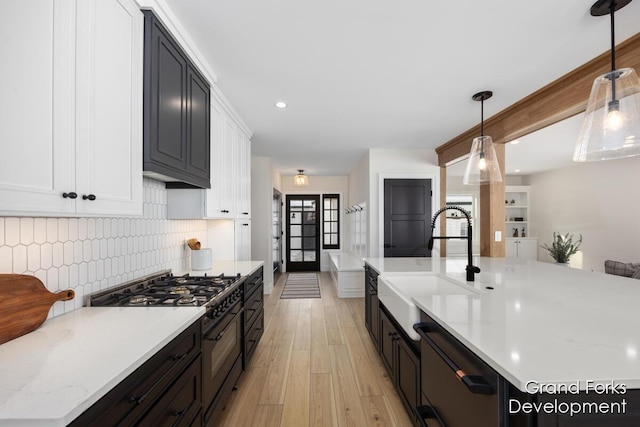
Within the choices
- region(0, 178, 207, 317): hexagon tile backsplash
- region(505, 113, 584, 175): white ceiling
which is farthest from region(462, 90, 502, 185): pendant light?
region(0, 178, 207, 317): hexagon tile backsplash

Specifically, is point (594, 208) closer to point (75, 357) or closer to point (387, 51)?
point (387, 51)

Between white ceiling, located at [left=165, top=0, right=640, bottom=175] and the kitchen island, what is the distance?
A: 1.55 meters

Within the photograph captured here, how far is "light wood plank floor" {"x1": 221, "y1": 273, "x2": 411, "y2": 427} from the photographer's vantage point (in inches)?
77.1

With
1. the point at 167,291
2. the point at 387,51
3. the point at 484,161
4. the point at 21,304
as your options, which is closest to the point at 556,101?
the point at 484,161

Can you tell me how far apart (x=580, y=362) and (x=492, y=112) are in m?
2.90

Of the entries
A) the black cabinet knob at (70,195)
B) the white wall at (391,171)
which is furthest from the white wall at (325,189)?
the black cabinet knob at (70,195)

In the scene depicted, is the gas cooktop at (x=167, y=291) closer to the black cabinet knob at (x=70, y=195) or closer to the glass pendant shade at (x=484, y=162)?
the black cabinet knob at (x=70, y=195)

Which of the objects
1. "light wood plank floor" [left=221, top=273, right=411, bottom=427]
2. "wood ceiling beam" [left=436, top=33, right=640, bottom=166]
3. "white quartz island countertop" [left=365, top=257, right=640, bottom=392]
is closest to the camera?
"white quartz island countertop" [left=365, top=257, right=640, bottom=392]

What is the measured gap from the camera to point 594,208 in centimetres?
573

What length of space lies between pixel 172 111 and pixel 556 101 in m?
2.99

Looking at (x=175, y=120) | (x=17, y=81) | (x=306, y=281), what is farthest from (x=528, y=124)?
(x=306, y=281)

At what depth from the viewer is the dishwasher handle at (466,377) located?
0.93 metres

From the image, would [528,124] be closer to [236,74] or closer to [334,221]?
[236,74]

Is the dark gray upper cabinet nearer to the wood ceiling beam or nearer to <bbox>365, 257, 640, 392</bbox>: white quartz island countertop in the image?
<bbox>365, 257, 640, 392</bbox>: white quartz island countertop
